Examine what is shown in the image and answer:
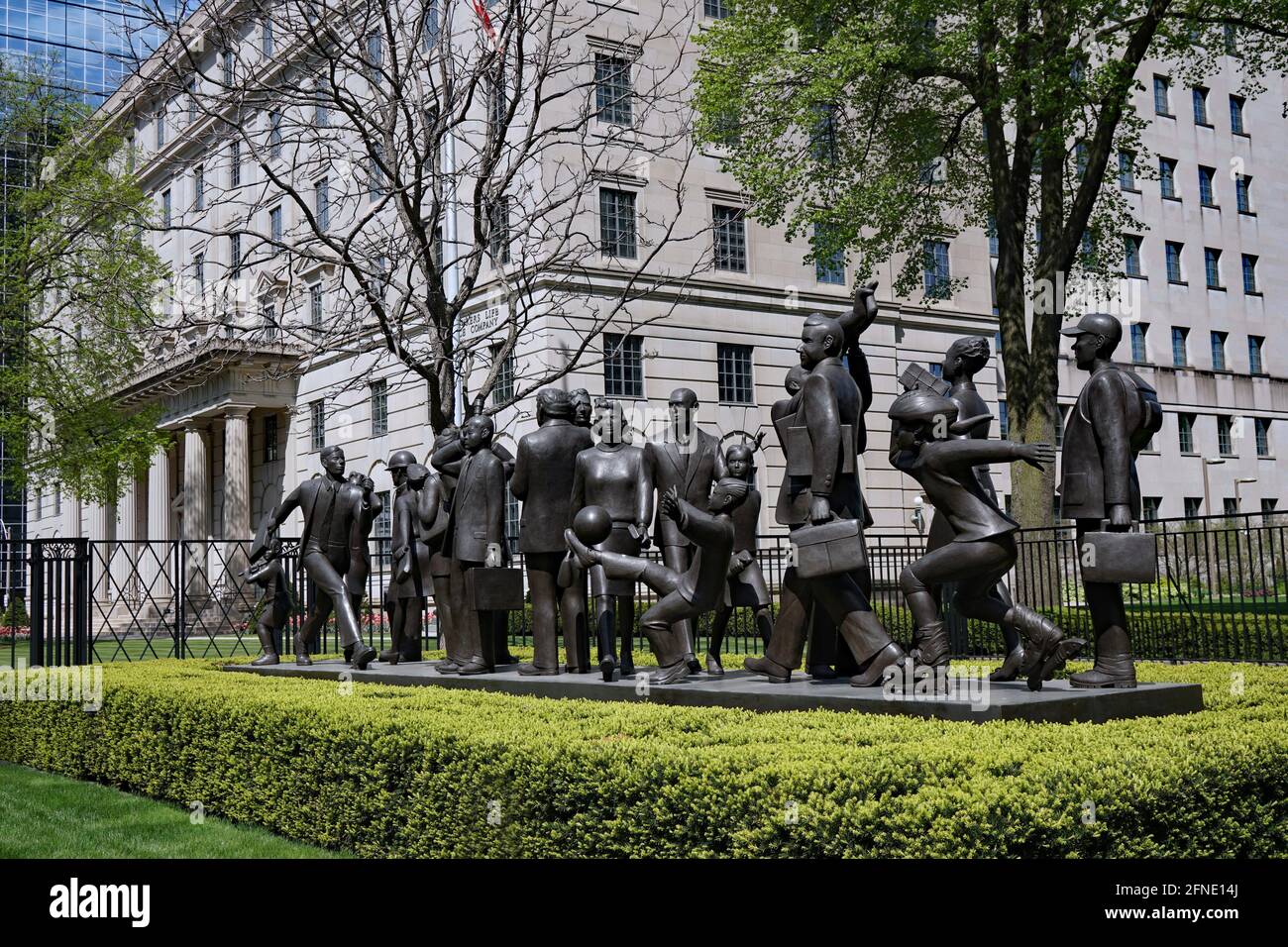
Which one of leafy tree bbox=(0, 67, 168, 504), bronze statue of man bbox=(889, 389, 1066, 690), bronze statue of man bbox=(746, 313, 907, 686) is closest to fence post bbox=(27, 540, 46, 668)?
bronze statue of man bbox=(746, 313, 907, 686)

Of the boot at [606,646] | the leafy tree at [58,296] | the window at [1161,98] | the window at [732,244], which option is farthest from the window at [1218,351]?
the boot at [606,646]

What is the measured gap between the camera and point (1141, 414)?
26.1 feet

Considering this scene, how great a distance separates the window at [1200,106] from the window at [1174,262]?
526 centimetres

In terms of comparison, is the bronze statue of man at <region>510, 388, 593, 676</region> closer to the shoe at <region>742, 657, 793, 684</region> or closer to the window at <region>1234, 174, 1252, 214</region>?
the shoe at <region>742, 657, 793, 684</region>

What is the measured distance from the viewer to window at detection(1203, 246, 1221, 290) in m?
49.7

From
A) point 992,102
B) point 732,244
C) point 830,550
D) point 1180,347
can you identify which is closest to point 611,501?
point 830,550

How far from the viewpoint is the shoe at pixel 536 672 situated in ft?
33.4

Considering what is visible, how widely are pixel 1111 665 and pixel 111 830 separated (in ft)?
21.8

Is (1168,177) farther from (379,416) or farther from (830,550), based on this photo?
(830,550)

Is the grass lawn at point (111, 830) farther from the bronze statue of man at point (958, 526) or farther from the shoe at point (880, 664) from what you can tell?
the bronze statue of man at point (958, 526)

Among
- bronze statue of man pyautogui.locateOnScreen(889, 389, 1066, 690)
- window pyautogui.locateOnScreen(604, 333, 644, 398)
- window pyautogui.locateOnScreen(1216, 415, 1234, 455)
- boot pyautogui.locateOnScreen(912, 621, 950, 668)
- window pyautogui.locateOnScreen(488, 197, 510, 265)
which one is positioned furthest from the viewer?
window pyautogui.locateOnScreen(1216, 415, 1234, 455)

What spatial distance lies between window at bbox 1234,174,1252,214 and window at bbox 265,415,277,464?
3988 centimetres
